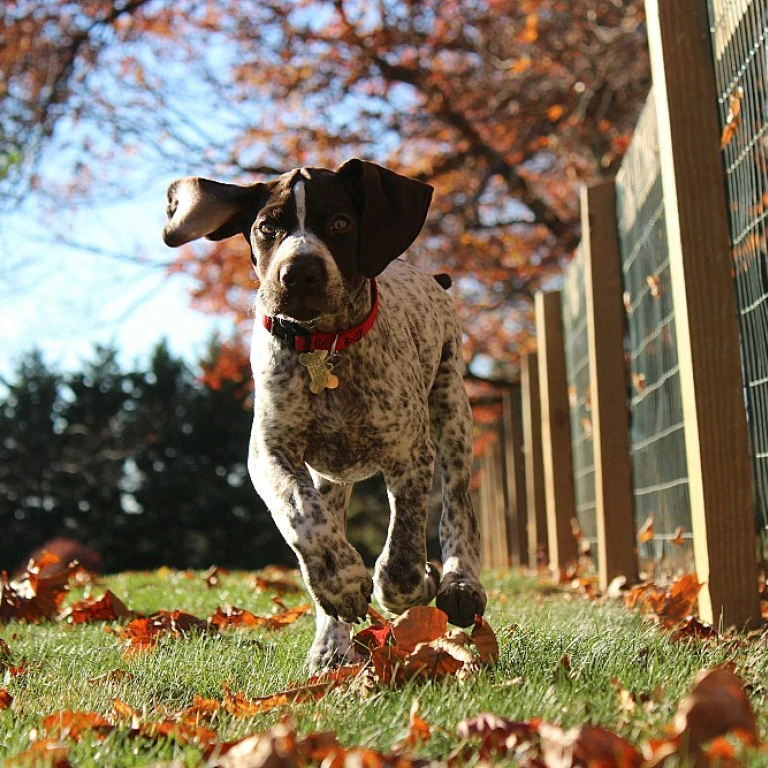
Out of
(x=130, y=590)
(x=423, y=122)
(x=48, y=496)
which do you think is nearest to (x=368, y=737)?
(x=130, y=590)

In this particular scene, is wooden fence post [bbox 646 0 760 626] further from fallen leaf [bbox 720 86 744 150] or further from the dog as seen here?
the dog

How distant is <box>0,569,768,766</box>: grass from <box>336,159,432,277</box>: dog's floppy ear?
1.20 meters

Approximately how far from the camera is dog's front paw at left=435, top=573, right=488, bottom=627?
3.36 metres

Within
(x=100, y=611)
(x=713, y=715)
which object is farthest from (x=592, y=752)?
(x=100, y=611)

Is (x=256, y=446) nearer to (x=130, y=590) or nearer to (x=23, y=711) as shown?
(x=23, y=711)

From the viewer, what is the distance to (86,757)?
194 centimetres

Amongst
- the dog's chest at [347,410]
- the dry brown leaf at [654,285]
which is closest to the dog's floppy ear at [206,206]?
the dog's chest at [347,410]

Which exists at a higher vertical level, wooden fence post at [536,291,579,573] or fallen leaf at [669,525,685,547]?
wooden fence post at [536,291,579,573]

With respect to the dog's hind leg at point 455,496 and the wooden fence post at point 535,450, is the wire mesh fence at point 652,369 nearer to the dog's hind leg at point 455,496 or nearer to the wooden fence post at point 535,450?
the dog's hind leg at point 455,496

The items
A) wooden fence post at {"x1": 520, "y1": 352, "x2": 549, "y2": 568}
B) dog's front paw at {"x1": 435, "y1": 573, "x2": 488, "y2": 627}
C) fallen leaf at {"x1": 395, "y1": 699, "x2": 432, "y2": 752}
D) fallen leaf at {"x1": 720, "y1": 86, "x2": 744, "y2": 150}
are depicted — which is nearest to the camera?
fallen leaf at {"x1": 395, "y1": 699, "x2": 432, "y2": 752}

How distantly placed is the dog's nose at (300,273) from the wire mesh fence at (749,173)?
1.64 m

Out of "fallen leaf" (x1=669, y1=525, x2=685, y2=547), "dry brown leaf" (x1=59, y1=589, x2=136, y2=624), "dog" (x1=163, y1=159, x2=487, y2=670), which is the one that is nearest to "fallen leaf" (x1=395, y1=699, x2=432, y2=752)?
"dog" (x1=163, y1=159, x2=487, y2=670)

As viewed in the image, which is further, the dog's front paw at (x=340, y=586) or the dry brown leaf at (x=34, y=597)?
the dry brown leaf at (x=34, y=597)

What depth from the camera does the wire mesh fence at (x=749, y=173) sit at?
374cm
